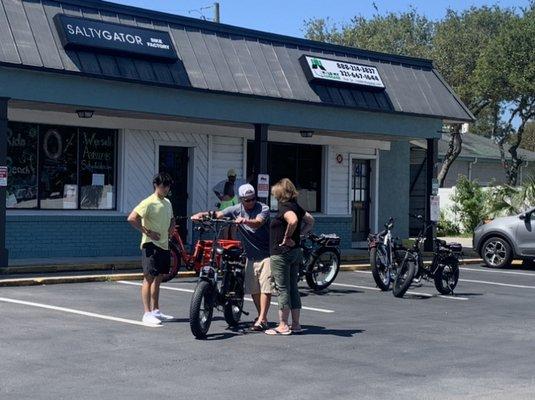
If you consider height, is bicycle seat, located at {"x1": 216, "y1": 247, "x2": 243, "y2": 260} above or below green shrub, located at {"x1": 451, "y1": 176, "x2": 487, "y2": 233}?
below

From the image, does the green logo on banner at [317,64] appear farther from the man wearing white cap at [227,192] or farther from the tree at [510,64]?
the tree at [510,64]

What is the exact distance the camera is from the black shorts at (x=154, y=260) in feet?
36.3

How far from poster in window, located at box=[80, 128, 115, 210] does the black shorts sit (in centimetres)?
831


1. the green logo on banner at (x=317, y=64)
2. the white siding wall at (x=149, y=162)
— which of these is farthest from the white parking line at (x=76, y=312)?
the green logo on banner at (x=317, y=64)

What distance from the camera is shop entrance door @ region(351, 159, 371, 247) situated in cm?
2506

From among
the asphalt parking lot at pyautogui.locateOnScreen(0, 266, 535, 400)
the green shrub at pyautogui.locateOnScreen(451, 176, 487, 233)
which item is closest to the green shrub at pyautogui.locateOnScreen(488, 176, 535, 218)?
the green shrub at pyautogui.locateOnScreen(451, 176, 487, 233)

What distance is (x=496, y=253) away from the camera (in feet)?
69.2

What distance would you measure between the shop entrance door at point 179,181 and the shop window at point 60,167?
5.35ft

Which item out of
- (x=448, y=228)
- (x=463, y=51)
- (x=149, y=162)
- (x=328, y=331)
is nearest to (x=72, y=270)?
(x=149, y=162)

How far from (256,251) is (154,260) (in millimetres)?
1186

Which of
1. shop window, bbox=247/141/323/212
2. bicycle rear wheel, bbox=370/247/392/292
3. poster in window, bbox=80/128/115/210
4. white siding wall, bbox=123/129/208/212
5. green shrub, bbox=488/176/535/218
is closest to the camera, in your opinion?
bicycle rear wheel, bbox=370/247/392/292

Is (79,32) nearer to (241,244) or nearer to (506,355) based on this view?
(241,244)

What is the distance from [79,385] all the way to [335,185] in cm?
1675

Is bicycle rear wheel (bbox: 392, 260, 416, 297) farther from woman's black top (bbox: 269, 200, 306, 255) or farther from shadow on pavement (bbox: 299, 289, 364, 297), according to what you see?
woman's black top (bbox: 269, 200, 306, 255)
